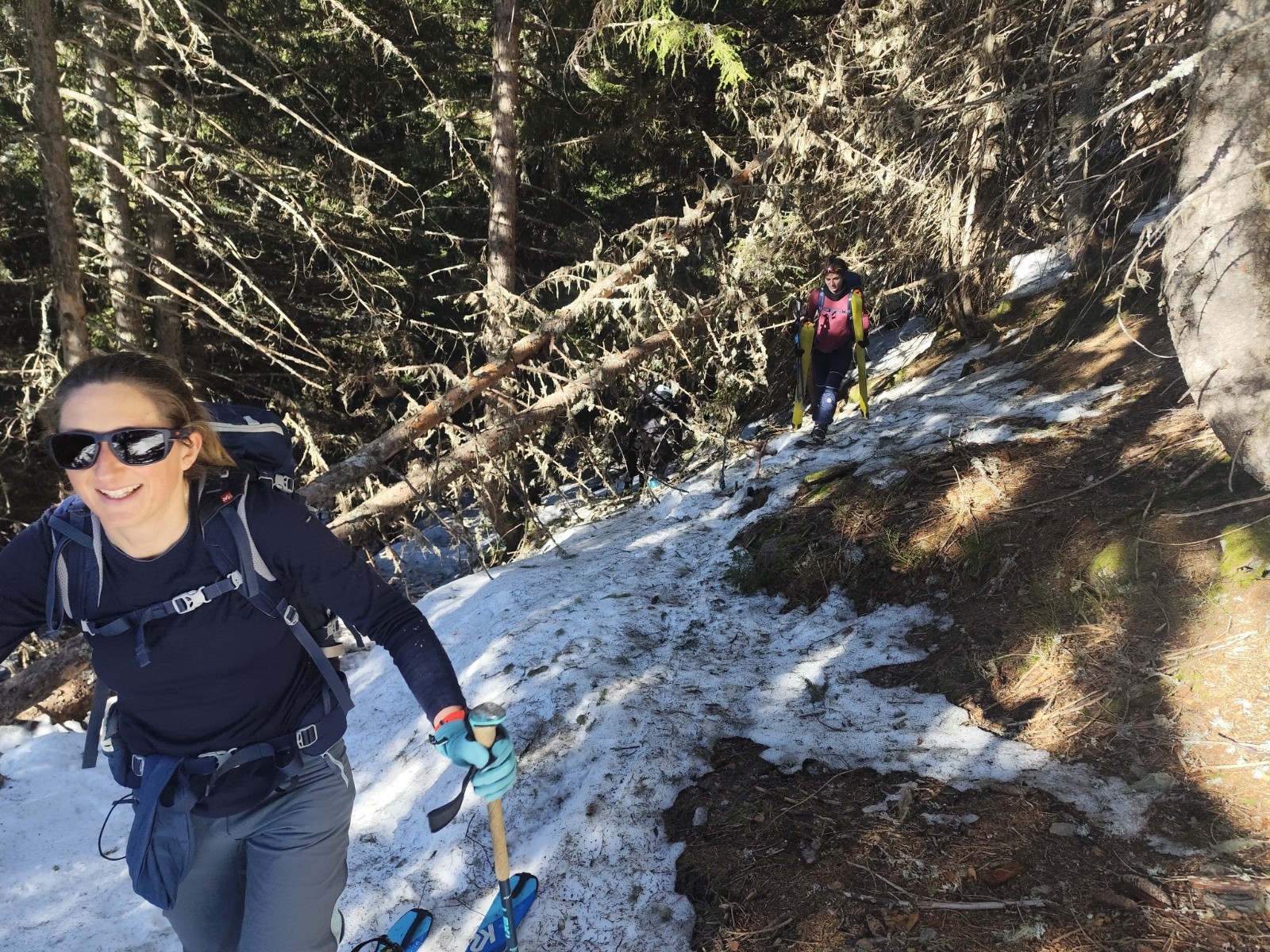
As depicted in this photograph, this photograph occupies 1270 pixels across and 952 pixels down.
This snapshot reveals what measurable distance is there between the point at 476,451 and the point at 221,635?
559 centimetres

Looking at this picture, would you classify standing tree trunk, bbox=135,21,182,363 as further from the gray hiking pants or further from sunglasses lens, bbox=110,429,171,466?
the gray hiking pants

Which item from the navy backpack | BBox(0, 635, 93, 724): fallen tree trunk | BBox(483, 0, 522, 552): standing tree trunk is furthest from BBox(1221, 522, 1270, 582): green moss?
BBox(0, 635, 93, 724): fallen tree trunk

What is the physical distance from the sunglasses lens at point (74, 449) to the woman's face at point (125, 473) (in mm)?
20

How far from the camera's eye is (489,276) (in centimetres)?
883

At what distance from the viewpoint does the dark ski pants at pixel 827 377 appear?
850cm

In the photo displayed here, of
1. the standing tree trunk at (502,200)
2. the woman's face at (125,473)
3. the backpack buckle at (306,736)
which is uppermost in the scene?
the standing tree trunk at (502,200)

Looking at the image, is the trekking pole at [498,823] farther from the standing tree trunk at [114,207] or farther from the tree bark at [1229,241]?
the standing tree trunk at [114,207]

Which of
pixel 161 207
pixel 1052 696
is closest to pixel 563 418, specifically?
pixel 161 207

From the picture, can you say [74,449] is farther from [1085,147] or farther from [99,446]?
[1085,147]

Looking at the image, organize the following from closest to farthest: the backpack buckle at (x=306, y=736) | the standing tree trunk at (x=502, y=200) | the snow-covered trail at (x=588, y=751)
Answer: the backpack buckle at (x=306, y=736), the snow-covered trail at (x=588, y=751), the standing tree trunk at (x=502, y=200)

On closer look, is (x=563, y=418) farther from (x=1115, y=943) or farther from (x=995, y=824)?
(x=1115, y=943)

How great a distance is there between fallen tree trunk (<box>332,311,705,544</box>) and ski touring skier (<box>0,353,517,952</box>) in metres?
4.98

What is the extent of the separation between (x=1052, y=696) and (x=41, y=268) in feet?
37.6

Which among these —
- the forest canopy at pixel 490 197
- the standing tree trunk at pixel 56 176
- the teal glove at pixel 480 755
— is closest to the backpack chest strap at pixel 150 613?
the teal glove at pixel 480 755
